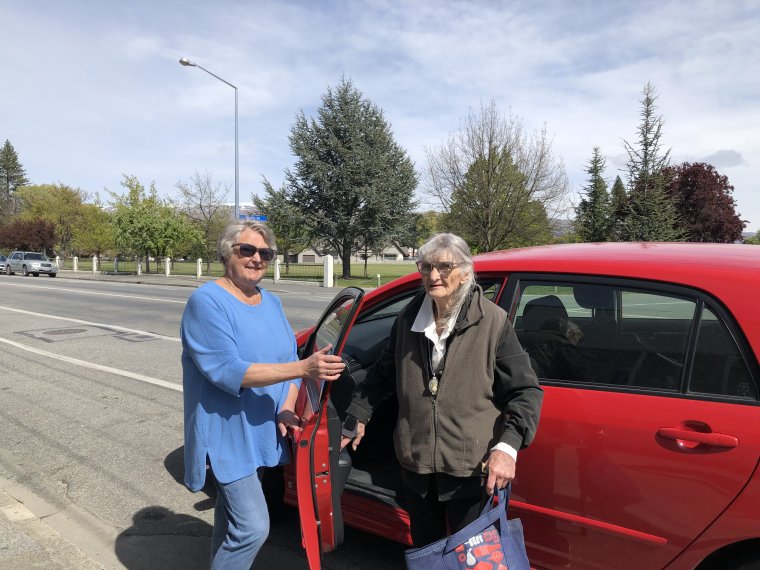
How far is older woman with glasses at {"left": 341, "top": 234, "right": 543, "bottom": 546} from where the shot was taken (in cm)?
195

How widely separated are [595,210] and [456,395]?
31.5 m

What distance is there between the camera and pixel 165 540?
3289mm

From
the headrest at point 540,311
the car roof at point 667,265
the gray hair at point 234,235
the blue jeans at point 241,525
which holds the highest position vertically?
the gray hair at point 234,235

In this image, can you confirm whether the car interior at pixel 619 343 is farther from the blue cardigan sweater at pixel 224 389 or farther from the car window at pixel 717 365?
the blue cardigan sweater at pixel 224 389

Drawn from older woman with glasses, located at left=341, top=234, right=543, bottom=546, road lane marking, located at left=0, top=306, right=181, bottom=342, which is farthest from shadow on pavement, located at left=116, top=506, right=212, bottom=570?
road lane marking, located at left=0, top=306, right=181, bottom=342

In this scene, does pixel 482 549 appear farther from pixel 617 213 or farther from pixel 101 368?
pixel 617 213

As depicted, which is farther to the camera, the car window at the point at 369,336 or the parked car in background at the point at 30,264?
the parked car in background at the point at 30,264

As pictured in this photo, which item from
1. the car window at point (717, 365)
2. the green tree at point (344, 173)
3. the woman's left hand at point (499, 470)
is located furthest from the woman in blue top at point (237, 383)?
the green tree at point (344, 173)

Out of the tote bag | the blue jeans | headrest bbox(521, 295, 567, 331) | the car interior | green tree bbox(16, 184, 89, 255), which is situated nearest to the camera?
the tote bag

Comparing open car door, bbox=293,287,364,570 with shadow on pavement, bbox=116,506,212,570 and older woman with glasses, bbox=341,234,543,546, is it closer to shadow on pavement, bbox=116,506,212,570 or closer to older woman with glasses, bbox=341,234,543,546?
older woman with glasses, bbox=341,234,543,546

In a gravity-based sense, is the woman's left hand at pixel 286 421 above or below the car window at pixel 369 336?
below

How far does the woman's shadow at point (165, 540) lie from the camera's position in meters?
3.05

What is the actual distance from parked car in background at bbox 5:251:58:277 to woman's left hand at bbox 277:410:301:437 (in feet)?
129

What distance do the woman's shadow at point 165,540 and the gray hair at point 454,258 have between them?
2.15 meters
